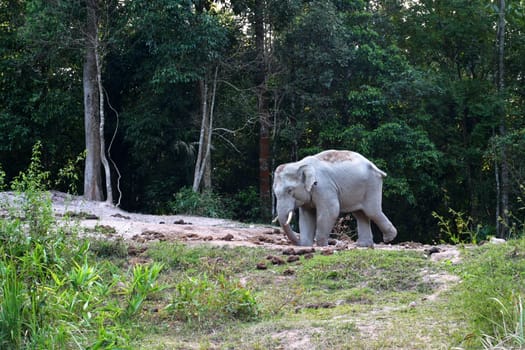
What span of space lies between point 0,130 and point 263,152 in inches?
288

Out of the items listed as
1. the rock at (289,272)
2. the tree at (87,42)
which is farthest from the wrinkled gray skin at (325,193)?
the tree at (87,42)

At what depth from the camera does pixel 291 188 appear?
459 inches

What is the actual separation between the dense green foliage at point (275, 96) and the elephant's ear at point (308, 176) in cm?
863

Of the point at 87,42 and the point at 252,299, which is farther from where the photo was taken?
the point at 87,42

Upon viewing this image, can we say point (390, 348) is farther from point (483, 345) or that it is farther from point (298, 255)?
point (298, 255)

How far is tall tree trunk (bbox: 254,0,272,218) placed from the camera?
2186 centimetres

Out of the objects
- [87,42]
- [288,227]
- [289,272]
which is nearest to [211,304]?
[289,272]

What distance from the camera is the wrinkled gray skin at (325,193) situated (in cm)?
1171

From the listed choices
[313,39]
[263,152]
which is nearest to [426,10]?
[313,39]

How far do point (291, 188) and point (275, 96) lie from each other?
10.9 meters

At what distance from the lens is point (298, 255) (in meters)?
9.41

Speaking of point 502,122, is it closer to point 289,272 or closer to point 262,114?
point 262,114

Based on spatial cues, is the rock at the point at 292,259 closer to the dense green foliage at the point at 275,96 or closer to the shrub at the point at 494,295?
the shrub at the point at 494,295

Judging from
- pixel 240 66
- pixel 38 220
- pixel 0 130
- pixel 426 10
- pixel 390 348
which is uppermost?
pixel 426 10
